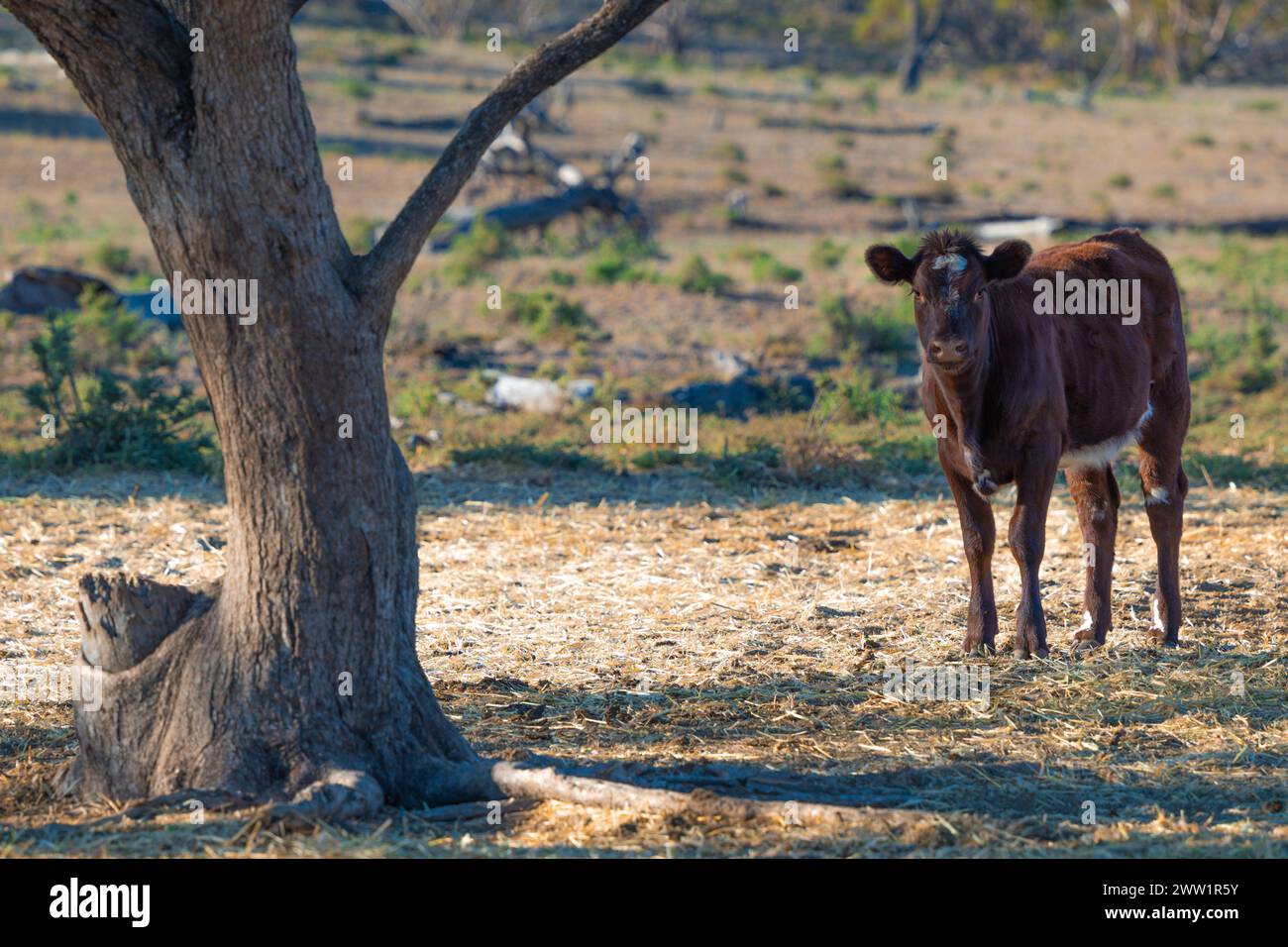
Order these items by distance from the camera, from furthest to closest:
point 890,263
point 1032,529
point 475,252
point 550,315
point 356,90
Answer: point 356,90 → point 475,252 → point 550,315 → point 1032,529 → point 890,263

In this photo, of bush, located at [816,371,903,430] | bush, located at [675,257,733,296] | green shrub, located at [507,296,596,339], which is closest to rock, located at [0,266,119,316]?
green shrub, located at [507,296,596,339]

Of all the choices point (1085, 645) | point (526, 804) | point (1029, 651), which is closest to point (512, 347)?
point (1085, 645)

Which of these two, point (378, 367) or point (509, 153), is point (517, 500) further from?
point (509, 153)

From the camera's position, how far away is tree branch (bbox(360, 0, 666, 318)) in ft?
19.2

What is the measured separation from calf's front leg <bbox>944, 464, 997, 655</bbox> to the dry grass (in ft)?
0.62

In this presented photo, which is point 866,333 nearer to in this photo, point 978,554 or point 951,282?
point 978,554

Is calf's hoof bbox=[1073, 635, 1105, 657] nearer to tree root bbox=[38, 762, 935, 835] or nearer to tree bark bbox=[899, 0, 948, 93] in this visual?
tree root bbox=[38, 762, 935, 835]

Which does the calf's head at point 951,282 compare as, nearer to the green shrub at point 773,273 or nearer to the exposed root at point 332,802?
the exposed root at point 332,802

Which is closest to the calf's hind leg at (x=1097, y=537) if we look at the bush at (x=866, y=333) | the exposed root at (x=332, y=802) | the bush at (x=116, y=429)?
the exposed root at (x=332, y=802)

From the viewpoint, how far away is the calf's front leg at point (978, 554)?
7512mm

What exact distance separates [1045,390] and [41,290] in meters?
12.4

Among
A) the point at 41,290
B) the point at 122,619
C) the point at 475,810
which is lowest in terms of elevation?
the point at 475,810

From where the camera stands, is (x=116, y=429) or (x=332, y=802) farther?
(x=116, y=429)

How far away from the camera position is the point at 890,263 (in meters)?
7.23
